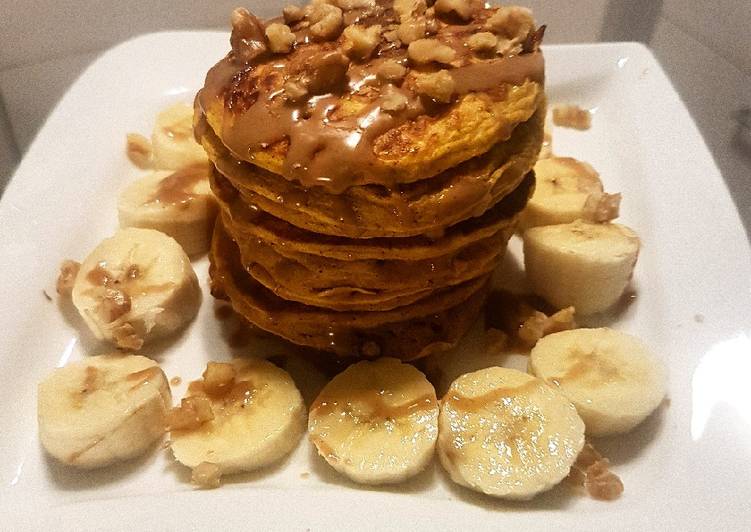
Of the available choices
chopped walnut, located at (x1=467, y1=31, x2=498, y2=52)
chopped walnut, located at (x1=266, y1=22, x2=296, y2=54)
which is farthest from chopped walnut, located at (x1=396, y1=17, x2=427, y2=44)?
chopped walnut, located at (x1=266, y1=22, x2=296, y2=54)

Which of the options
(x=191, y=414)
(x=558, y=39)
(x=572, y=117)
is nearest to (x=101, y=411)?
(x=191, y=414)

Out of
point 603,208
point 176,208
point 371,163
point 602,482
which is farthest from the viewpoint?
point 176,208

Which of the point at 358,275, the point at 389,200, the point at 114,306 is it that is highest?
the point at 389,200

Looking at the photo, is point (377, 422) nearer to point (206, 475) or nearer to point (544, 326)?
point (206, 475)

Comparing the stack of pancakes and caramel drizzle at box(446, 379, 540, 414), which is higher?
the stack of pancakes

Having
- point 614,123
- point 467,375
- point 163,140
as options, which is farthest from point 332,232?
point 614,123

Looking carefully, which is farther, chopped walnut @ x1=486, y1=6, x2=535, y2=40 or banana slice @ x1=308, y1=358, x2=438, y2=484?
chopped walnut @ x1=486, y1=6, x2=535, y2=40

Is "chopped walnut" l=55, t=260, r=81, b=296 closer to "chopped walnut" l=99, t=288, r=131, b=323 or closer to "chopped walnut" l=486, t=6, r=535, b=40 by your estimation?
"chopped walnut" l=99, t=288, r=131, b=323

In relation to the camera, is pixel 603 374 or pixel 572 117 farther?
pixel 572 117
